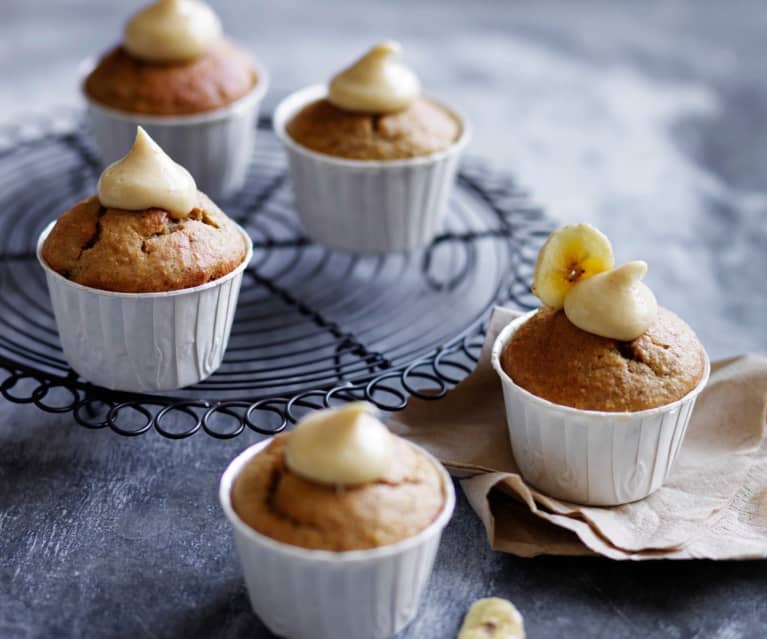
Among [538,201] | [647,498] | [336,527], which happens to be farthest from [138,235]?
[538,201]

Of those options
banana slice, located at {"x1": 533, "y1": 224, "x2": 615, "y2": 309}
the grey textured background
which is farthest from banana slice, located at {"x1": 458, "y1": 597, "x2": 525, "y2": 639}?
banana slice, located at {"x1": 533, "y1": 224, "x2": 615, "y2": 309}

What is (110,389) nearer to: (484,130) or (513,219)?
(513,219)

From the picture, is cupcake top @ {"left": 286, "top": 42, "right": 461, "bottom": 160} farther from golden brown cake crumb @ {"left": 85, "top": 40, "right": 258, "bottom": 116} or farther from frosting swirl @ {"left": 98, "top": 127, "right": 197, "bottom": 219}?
frosting swirl @ {"left": 98, "top": 127, "right": 197, "bottom": 219}

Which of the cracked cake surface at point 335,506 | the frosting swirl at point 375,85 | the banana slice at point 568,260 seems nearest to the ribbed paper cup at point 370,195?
the frosting swirl at point 375,85

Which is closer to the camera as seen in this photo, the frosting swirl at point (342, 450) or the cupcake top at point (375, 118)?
the frosting swirl at point (342, 450)

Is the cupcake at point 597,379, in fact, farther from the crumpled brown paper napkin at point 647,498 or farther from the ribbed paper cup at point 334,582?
the ribbed paper cup at point 334,582

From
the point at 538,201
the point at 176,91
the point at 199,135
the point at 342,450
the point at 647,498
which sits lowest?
the point at 538,201

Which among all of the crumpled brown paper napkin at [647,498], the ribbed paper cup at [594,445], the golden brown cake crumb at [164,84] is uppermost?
the golden brown cake crumb at [164,84]

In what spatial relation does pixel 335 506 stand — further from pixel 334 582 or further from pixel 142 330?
pixel 142 330
